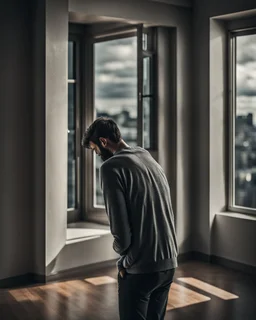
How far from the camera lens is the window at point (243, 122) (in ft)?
19.9

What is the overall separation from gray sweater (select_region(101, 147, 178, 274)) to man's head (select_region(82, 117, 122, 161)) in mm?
125

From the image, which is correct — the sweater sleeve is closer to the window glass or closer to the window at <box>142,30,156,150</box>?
the window at <box>142,30,156,150</box>

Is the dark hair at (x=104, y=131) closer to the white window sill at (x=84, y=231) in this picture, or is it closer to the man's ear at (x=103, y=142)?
the man's ear at (x=103, y=142)

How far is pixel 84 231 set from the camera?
6094mm

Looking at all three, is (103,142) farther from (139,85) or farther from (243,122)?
(243,122)

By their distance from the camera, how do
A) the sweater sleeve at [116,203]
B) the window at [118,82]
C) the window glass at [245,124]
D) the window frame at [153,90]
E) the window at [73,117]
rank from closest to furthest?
the sweater sleeve at [116,203]
the window glass at [245,124]
the window frame at [153,90]
the window at [118,82]
the window at [73,117]

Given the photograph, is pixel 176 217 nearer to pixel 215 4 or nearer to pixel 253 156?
pixel 253 156

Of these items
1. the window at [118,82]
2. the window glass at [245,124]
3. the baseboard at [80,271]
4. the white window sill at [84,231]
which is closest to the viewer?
the baseboard at [80,271]

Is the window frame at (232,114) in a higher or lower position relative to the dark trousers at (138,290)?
higher

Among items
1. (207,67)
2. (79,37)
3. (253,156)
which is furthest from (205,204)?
(79,37)

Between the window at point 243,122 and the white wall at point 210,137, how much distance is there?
114 mm

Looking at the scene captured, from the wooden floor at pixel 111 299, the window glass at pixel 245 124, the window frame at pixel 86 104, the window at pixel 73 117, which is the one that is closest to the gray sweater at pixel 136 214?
the wooden floor at pixel 111 299

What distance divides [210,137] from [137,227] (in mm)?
3887

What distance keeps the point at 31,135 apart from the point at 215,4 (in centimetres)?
250
